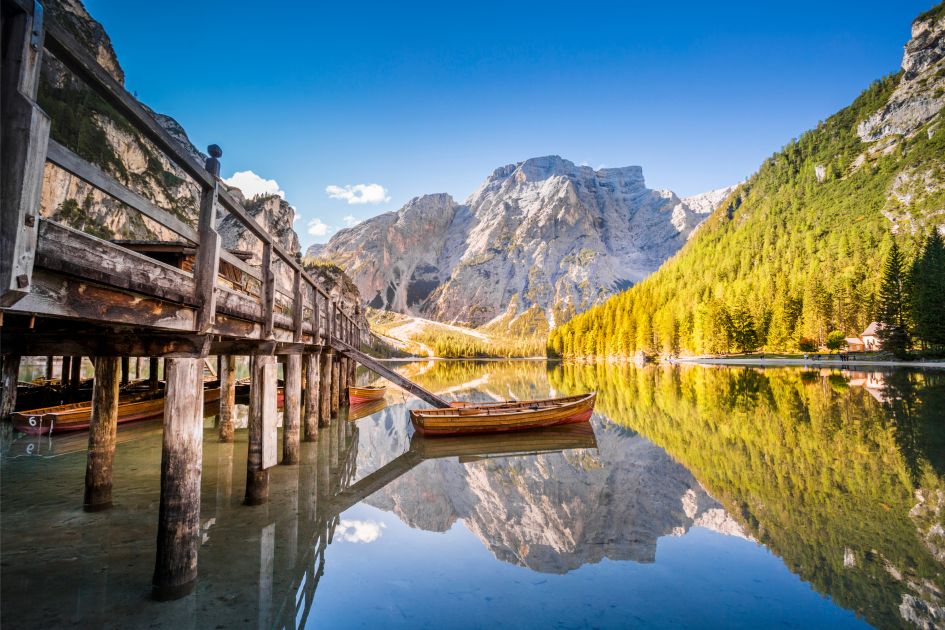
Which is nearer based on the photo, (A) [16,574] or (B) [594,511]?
(A) [16,574]

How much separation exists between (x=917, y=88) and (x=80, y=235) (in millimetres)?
211780

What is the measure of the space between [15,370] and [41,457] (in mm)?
7251

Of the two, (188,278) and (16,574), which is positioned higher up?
(188,278)

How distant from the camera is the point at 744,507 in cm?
969

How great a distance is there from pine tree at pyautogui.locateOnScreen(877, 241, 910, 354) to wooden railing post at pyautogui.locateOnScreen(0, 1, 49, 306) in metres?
76.3

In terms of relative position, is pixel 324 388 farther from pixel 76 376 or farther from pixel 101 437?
pixel 76 376

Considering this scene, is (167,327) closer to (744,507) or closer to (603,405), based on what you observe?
(744,507)

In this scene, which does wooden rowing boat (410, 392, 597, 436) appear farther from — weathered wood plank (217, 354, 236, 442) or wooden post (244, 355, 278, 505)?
wooden post (244, 355, 278, 505)

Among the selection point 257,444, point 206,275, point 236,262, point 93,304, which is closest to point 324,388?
point 257,444

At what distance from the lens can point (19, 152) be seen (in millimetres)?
2742

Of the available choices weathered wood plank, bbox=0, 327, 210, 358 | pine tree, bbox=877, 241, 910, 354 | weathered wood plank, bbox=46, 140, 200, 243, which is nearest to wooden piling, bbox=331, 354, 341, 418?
weathered wood plank, bbox=0, 327, 210, 358

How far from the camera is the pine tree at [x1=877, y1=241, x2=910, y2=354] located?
5440 cm

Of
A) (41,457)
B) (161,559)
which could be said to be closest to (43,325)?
(161,559)

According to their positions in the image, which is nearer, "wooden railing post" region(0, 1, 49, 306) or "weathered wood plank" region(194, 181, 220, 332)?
"wooden railing post" region(0, 1, 49, 306)
